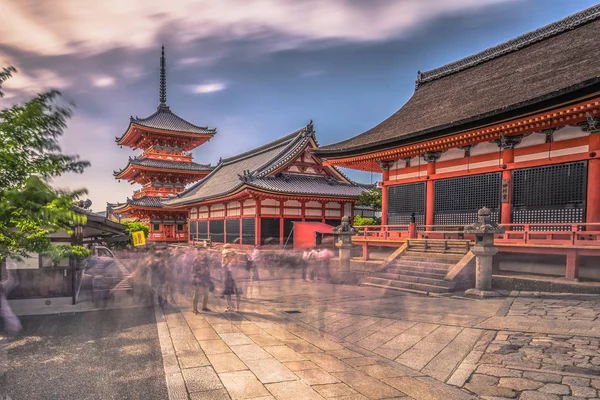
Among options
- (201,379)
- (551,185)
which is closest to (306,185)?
(551,185)

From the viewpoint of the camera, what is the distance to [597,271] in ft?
36.6

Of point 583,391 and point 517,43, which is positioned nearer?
point 583,391

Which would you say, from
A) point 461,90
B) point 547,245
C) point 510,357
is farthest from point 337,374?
point 461,90

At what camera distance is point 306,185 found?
87.2 ft

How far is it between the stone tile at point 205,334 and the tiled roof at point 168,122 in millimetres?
35807

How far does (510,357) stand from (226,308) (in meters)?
7.05

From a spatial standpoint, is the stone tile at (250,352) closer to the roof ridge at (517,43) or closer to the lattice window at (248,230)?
the lattice window at (248,230)

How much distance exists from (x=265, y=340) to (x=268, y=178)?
18897mm

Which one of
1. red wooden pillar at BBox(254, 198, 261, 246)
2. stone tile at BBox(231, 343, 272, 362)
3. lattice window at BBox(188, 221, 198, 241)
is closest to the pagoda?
lattice window at BBox(188, 221, 198, 241)

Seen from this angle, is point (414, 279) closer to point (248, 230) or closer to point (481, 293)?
point (481, 293)

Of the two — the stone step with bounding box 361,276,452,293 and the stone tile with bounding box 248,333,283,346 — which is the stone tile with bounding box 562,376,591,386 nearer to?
the stone tile with bounding box 248,333,283,346

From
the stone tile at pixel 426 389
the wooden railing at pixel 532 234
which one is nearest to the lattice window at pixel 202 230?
the wooden railing at pixel 532 234

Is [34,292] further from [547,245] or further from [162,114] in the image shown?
[162,114]

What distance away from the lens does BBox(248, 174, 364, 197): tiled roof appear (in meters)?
24.4
